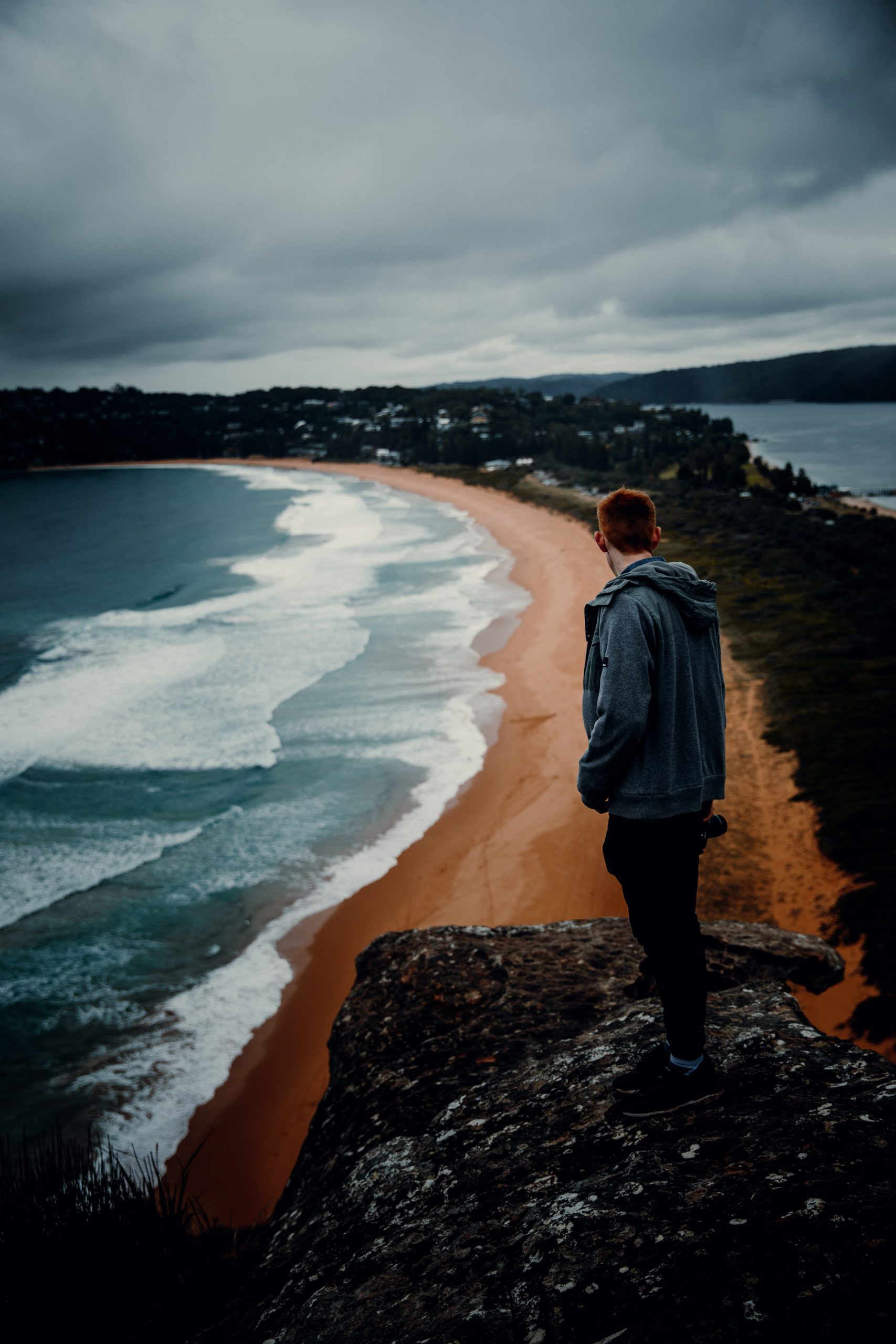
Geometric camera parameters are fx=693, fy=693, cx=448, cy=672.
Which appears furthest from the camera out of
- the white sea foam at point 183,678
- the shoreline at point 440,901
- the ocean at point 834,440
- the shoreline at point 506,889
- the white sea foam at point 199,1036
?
the ocean at point 834,440

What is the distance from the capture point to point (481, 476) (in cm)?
7281

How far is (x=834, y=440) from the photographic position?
9844 centimetres

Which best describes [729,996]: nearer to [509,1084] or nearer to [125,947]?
[509,1084]

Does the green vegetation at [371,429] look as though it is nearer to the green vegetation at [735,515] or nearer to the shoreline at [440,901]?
the green vegetation at [735,515]

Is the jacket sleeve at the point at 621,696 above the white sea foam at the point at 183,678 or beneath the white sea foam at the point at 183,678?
above

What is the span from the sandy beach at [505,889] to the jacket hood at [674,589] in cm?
538

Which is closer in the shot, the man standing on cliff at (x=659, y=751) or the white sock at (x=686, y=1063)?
the man standing on cliff at (x=659, y=751)

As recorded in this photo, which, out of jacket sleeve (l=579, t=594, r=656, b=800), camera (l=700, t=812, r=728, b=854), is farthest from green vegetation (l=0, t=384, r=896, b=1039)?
jacket sleeve (l=579, t=594, r=656, b=800)

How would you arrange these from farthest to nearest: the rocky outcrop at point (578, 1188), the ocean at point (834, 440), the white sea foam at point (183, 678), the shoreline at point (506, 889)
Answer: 1. the ocean at point (834, 440)
2. the white sea foam at point (183, 678)
3. the shoreline at point (506, 889)
4. the rocky outcrop at point (578, 1188)

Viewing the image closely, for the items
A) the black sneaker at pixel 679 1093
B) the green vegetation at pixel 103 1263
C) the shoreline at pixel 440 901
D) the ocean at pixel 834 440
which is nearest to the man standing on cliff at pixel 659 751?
the black sneaker at pixel 679 1093

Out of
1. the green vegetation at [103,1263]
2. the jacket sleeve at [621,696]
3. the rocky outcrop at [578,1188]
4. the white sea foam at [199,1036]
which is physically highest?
the jacket sleeve at [621,696]

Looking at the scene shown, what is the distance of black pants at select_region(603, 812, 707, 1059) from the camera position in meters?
2.75

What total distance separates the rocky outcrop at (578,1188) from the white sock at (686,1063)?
0.53 feet

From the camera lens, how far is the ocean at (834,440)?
213 ft
